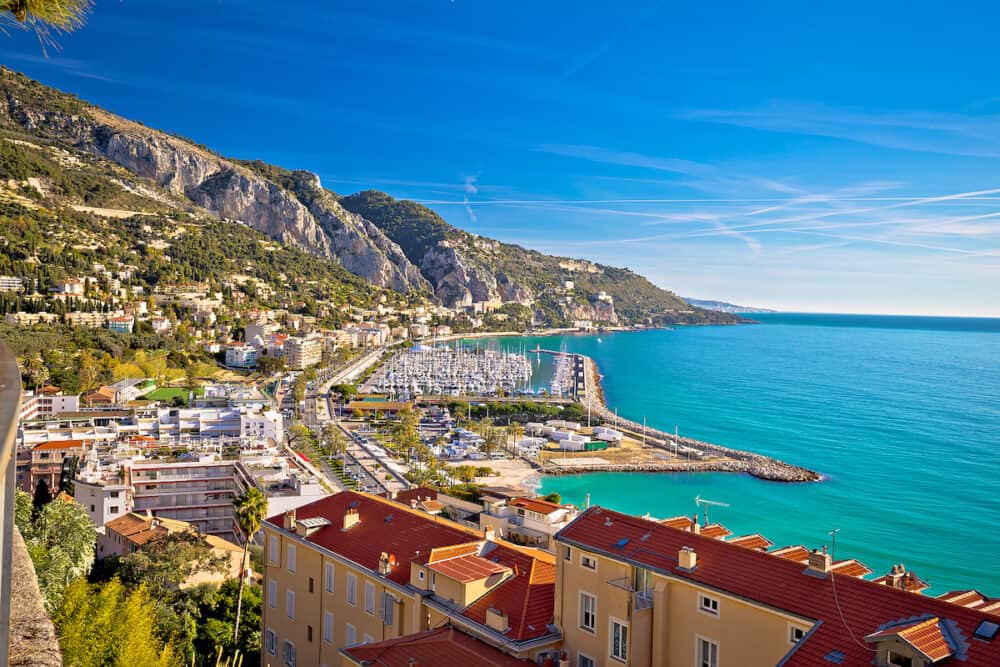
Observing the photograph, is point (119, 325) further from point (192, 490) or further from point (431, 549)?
point (431, 549)

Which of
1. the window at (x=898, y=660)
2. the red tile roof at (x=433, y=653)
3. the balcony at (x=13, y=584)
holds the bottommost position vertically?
the red tile roof at (x=433, y=653)

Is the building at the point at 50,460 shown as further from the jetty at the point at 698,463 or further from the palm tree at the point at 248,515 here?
the jetty at the point at 698,463

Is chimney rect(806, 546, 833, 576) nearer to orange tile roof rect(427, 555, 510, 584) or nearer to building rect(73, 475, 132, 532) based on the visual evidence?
orange tile roof rect(427, 555, 510, 584)

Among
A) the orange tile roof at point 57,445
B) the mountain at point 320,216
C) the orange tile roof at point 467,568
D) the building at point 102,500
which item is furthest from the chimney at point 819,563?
the mountain at point 320,216

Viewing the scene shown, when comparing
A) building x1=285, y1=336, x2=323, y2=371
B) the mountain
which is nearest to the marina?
building x1=285, y1=336, x2=323, y2=371

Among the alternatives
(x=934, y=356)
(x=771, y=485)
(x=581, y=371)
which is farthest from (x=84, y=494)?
(x=934, y=356)

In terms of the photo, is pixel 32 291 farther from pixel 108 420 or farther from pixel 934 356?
pixel 934 356
